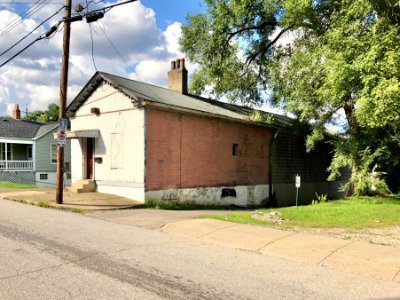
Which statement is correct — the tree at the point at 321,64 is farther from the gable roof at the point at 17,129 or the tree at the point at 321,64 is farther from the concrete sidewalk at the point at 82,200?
the gable roof at the point at 17,129

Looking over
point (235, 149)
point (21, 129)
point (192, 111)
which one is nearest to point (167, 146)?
point (192, 111)

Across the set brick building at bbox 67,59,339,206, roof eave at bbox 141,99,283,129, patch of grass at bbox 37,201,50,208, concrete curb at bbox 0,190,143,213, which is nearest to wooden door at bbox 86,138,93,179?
brick building at bbox 67,59,339,206

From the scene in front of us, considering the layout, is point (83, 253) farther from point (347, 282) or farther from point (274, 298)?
point (347, 282)

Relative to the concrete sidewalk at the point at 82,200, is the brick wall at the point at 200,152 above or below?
above

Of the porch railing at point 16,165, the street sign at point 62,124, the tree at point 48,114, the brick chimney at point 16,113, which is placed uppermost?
the tree at point 48,114

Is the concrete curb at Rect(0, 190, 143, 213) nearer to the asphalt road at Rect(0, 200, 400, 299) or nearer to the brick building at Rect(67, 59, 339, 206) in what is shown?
the brick building at Rect(67, 59, 339, 206)

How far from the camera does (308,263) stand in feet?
22.5

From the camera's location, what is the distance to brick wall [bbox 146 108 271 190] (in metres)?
16.0

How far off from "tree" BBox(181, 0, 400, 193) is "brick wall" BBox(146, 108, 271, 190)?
2990mm

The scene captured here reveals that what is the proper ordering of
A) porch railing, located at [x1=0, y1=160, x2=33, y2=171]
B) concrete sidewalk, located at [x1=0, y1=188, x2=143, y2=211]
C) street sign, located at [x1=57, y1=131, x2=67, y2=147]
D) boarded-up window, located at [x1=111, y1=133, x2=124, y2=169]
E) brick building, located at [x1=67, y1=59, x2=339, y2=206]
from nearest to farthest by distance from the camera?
concrete sidewalk, located at [x1=0, y1=188, x2=143, y2=211] < street sign, located at [x1=57, y1=131, x2=67, y2=147] < brick building, located at [x1=67, y1=59, x2=339, y2=206] < boarded-up window, located at [x1=111, y1=133, x2=124, y2=169] < porch railing, located at [x1=0, y1=160, x2=33, y2=171]

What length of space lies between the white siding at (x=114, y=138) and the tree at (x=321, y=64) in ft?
21.2

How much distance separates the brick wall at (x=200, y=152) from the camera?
16.0 m

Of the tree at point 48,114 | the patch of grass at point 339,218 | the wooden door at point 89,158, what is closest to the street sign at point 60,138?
the wooden door at point 89,158

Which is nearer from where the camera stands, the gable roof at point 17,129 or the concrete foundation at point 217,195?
the concrete foundation at point 217,195
